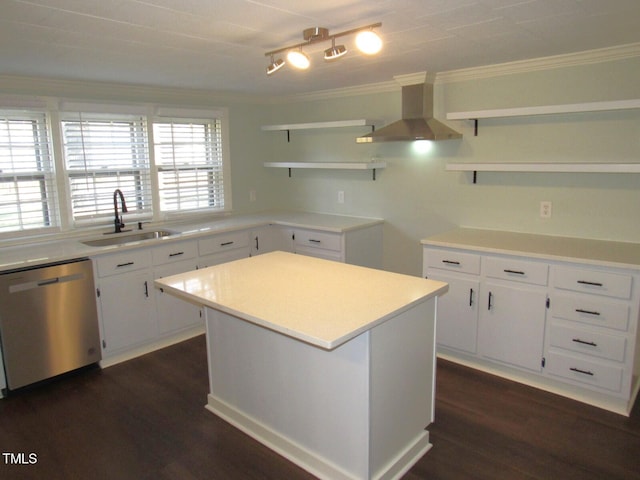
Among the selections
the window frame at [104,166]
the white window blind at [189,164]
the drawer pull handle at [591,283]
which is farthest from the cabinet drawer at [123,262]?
the drawer pull handle at [591,283]

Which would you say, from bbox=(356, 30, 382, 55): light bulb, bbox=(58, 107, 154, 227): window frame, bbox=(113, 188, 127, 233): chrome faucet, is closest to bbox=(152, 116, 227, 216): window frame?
bbox=(58, 107, 154, 227): window frame

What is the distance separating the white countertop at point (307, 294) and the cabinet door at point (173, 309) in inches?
44.7

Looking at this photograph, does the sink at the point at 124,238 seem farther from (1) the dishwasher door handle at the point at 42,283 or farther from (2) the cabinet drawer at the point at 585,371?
(2) the cabinet drawer at the point at 585,371

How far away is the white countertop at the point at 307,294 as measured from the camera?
1818 millimetres

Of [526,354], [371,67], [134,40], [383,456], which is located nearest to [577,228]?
[526,354]

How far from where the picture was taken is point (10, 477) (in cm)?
226

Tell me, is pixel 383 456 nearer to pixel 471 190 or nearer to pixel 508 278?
pixel 508 278

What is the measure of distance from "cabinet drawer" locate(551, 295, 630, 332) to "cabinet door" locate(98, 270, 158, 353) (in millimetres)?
2974

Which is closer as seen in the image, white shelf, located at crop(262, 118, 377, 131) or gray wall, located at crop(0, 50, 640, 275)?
gray wall, located at crop(0, 50, 640, 275)

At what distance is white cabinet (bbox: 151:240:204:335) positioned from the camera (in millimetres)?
3666

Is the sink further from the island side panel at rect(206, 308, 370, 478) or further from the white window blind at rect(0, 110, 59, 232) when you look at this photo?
the island side panel at rect(206, 308, 370, 478)

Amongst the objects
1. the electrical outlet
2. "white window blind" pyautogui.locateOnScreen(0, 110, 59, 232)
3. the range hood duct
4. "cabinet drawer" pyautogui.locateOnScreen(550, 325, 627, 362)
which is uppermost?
the range hood duct

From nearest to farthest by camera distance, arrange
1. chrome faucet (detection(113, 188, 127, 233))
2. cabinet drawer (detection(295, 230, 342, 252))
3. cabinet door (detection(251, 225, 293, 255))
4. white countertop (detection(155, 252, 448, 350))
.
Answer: white countertop (detection(155, 252, 448, 350)), chrome faucet (detection(113, 188, 127, 233)), cabinet drawer (detection(295, 230, 342, 252)), cabinet door (detection(251, 225, 293, 255))

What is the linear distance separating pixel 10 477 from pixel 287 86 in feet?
11.3
